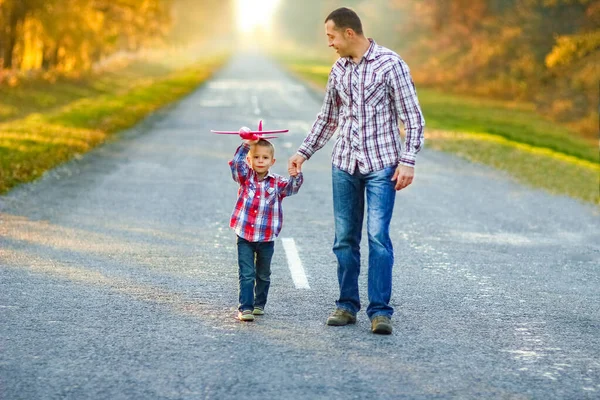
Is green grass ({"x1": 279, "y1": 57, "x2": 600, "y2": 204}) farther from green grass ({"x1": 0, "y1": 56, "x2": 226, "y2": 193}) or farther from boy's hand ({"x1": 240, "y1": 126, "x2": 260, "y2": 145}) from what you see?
boy's hand ({"x1": 240, "y1": 126, "x2": 260, "y2": 145})

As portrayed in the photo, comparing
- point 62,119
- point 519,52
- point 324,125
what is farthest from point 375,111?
point 519,52

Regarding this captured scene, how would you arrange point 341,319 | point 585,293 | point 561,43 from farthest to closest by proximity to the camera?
point 561,43
point 585,293
point 341,319

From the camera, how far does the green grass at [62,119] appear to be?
1509 cm

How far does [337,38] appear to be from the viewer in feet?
19.5

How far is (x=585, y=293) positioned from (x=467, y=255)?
1576 mm

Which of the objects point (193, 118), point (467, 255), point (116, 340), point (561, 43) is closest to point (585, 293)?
point (467, 255)

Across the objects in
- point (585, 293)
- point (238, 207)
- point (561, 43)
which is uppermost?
point (561, 43)

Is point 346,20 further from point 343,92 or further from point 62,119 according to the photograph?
point 62,119

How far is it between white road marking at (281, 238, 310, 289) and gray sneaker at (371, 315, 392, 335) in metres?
1.41

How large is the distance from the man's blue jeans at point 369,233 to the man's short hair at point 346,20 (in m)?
0.91

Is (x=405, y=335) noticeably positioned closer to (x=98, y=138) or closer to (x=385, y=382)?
(x=385, y=382)

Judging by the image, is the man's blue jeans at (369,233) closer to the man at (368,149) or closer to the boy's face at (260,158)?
the man at (368,149)

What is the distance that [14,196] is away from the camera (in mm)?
11992

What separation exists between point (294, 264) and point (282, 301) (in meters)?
1.41
